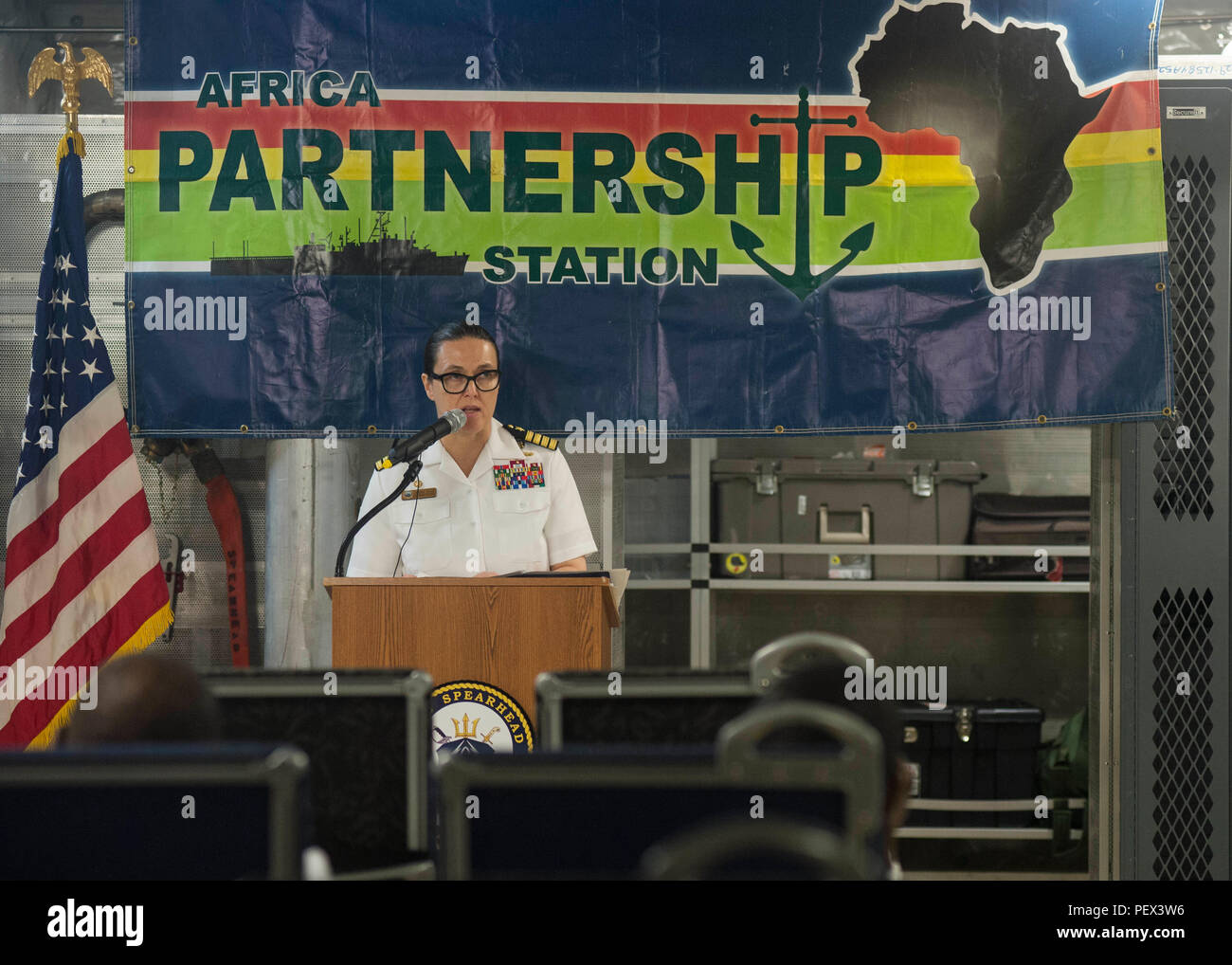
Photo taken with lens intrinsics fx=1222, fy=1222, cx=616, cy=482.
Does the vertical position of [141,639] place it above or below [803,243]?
below

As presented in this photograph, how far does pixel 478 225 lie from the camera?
4430 mm

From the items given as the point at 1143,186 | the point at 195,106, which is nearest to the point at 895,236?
the point at 1143,186

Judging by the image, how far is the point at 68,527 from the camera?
4.27 m

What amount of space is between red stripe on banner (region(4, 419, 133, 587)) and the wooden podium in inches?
52.9

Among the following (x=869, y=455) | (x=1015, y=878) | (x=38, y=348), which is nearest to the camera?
(x=38, y=348)

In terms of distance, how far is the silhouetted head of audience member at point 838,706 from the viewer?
1.65m

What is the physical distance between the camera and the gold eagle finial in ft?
14.2

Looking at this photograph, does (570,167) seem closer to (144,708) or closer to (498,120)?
(498,120)

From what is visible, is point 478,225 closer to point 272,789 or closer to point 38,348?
point 38,348

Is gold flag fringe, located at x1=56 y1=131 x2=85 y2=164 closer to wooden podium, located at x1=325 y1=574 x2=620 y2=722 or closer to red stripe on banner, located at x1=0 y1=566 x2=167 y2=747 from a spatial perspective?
red stripe on banner, located at x1=0 y1=566 x2=167 y2=747

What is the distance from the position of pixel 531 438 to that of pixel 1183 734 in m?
2.60

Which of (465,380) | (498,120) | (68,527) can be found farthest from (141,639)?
(498,120)

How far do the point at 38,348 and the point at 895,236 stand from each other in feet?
10.1

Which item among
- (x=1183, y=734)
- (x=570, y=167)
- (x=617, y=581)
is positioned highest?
(x=570, y=167)
